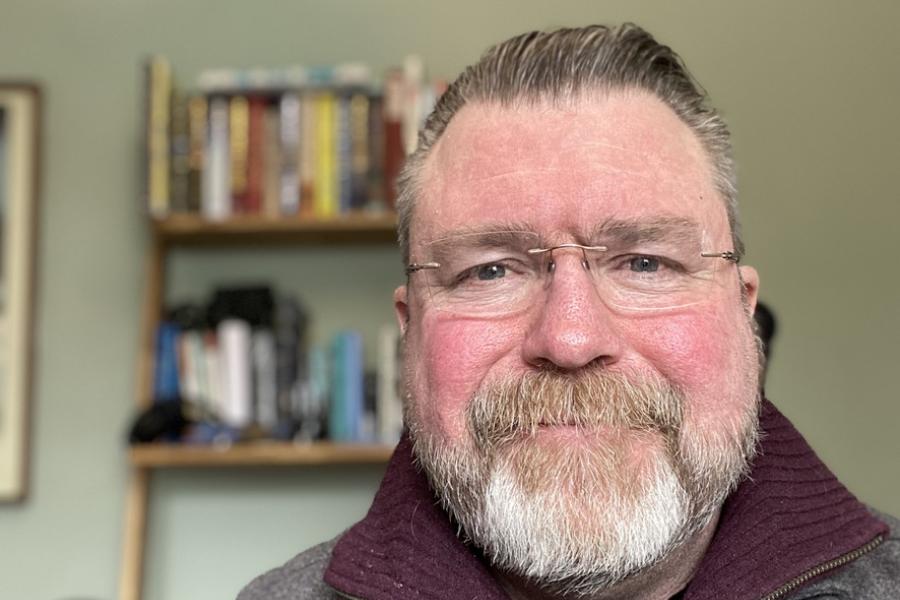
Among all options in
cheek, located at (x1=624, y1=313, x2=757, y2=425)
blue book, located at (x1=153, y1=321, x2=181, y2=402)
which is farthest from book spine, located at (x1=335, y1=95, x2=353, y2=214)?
cheek, located at (x1=624, y1=313, x2=757, y2=425)

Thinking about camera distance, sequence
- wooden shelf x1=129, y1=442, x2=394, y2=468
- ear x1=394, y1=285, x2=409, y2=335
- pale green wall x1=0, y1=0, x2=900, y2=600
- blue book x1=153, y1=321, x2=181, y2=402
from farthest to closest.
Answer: pale green wall x1=0, y1=0, x2=900, y2=600 < blue book x1=153, y1=321, x2=181, y2=402 < wooden shelf x1=129, y1=442, x2=394, y2=468 < ear x1=394, y1=285, x2=409, y2=335

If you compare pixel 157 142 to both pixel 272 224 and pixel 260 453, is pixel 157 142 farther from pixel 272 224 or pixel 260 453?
pixel 260 453

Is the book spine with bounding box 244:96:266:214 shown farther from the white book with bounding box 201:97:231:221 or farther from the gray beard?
the gray beard

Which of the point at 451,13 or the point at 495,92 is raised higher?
the point at 451,13

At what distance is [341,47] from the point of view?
7.67 feet

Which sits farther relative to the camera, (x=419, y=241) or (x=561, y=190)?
(x=419, y=241)

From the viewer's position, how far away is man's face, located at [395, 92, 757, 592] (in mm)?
938

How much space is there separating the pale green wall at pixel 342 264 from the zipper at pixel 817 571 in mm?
1324

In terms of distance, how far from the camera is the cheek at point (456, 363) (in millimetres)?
964

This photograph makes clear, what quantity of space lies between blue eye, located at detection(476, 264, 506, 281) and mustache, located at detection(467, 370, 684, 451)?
0.37 ft

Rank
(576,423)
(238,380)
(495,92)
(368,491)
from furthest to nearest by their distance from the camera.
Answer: (368,491) < (238,380) < (495,92) < (576,423)

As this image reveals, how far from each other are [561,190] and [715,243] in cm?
18

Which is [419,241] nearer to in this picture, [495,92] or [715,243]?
[495,92]

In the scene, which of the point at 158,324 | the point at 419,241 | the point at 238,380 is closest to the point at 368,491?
the point at 238,380
